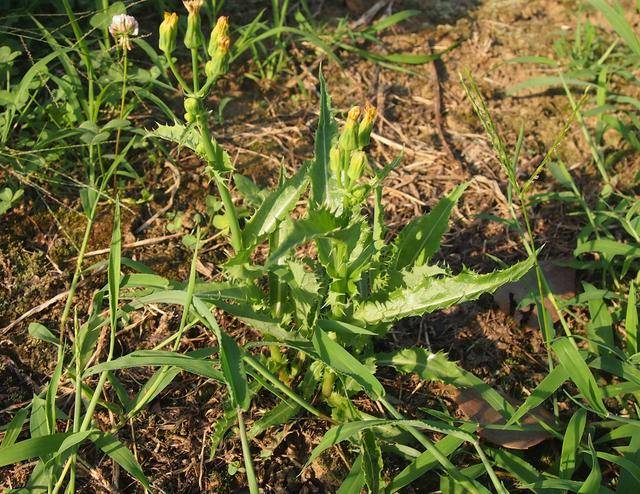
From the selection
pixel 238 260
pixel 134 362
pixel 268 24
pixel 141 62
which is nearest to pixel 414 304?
pixel 238 260

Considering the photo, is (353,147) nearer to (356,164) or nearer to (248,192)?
(356,164)

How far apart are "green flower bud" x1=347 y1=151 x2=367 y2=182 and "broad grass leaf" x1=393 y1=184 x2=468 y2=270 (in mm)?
440

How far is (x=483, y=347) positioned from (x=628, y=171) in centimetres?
111

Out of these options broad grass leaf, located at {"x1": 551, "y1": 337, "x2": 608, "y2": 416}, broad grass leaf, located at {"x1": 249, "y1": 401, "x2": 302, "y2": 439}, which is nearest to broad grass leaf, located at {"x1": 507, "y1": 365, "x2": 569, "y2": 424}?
broad grass leaf, located at {"x1": 551, "y1": 337, "x2": 608, "y2": 416}

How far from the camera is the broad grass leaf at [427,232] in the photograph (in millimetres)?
2004

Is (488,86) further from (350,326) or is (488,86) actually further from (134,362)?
(134,362)

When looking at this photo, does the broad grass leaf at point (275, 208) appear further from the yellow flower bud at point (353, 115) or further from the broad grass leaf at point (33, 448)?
the broad grass leaf at point (33, 448)

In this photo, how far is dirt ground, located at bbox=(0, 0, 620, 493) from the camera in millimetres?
2006

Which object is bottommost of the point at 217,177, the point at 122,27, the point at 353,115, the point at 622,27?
the point at 622,27

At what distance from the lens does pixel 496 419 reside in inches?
80.4

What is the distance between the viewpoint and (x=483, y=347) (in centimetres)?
231

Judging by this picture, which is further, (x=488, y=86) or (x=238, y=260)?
(x=488, y=86)

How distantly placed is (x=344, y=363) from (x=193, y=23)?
0.90m

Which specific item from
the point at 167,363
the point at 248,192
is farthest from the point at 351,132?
the point at 167,363
